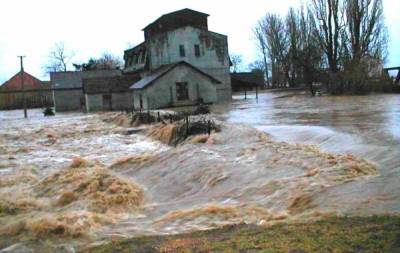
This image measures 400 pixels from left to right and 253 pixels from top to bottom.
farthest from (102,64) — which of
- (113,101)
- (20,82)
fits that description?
(113,101)

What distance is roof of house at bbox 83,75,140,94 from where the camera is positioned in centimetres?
4996

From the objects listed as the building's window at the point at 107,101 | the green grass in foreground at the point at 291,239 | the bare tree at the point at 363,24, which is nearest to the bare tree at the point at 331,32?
the bare tree at the point at 363,24

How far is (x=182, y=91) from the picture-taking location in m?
45.7

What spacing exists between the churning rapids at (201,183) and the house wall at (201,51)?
105 ft

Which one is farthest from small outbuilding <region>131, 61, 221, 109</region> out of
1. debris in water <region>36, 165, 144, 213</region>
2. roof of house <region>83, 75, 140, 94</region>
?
debris in water <region>36, 165, 144, 213</region>

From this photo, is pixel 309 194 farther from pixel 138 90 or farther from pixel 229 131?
pixel 138 90

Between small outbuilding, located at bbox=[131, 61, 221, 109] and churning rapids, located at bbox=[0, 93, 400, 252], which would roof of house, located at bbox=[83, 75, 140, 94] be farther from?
churning rapids, located at bbox=[0, 93, 400, 252]

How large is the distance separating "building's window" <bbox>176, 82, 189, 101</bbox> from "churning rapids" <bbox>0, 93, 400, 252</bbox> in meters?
25.9

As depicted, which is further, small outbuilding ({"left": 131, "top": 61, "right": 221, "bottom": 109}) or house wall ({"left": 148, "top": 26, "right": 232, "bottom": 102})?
house wall ({"left": 148, "top": 26, "right": 232, "bottom": 102})

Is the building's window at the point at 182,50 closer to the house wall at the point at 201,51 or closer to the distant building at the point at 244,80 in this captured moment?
the house wall at the point at 201,51

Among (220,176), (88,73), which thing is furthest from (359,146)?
(88,73)

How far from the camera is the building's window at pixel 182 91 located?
4541 centimetres

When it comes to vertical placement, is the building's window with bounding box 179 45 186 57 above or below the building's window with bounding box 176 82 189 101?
above

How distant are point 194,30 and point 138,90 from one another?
9.61 metres
